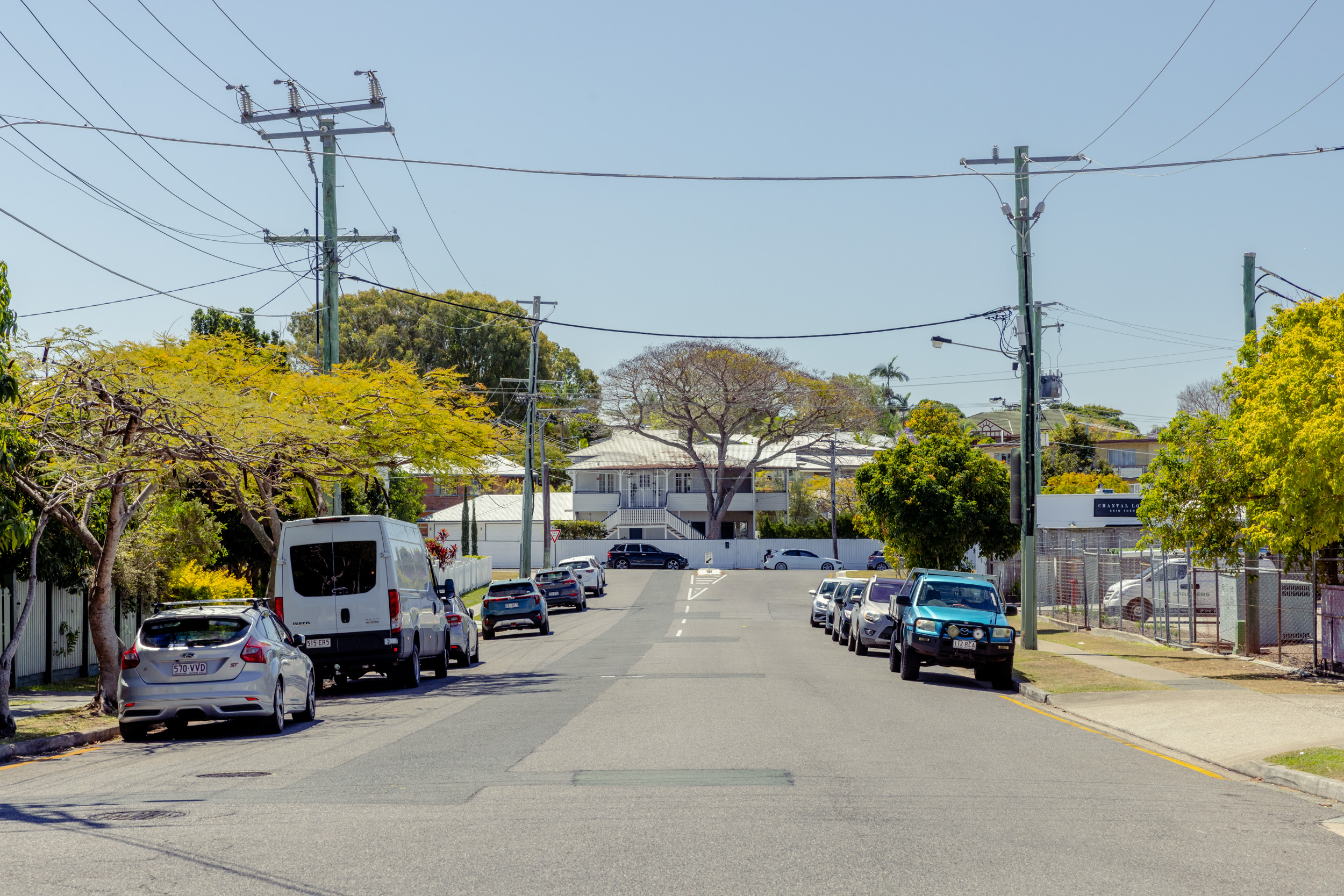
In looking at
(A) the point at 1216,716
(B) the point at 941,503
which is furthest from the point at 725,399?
(A) the point at 1216,716

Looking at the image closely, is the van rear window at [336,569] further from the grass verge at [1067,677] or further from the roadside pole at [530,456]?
the roadside pole at [530,456]

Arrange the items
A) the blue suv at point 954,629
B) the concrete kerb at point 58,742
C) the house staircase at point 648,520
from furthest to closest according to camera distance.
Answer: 1. the house staircase at point 648,520
2. the blue suv at point 954,629
3. the concrete kerb at point 58,742

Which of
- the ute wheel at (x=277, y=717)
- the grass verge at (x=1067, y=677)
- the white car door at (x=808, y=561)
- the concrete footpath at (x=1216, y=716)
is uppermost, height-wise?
the ute wheel at (x=277, y=717)

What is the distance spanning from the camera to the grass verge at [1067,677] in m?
19.4

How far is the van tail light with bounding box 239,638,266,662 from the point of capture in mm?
14453

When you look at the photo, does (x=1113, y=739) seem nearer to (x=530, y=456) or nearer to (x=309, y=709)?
(x=309, y=709)

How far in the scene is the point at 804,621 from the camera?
40.7 m

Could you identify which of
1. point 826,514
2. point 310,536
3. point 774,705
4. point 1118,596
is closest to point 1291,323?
point 774,705

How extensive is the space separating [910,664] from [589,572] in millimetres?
33624

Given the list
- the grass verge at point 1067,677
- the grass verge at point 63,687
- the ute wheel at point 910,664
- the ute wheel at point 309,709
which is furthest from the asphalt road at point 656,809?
the grass verge at point 63,687

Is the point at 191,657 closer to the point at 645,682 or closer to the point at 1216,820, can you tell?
the point at 645,682

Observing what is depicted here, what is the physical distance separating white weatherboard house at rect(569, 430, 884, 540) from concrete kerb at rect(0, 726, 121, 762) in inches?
2642

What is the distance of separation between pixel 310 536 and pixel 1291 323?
665 inches

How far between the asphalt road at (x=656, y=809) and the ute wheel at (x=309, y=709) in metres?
0.39
